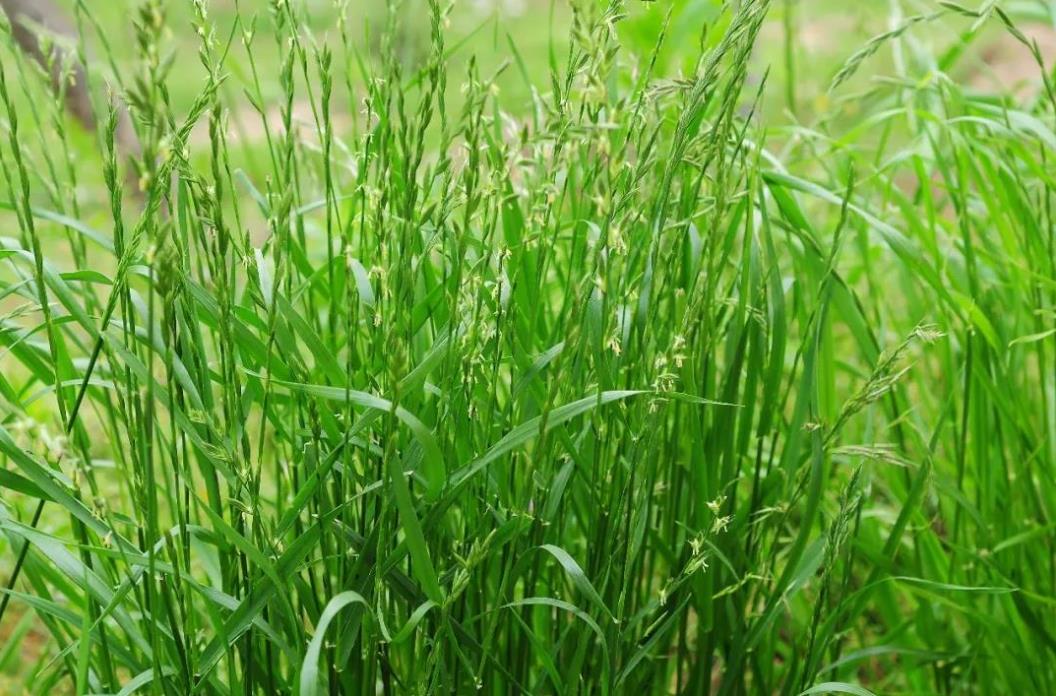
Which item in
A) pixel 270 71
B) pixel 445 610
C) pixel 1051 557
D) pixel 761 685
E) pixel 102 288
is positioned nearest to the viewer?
pixel 445 610

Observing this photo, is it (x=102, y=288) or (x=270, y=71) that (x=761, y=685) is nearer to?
(x=102, y=288)

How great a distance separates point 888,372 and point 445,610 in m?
0.48

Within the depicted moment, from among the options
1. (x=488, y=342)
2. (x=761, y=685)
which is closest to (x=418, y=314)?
(x=488, y=342)

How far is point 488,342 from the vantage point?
1.20 meters

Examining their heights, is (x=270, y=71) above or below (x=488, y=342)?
above

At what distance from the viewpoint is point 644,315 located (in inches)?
48.8

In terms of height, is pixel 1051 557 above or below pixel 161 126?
below

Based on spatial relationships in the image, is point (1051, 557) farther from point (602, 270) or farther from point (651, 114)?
point (602, 270)

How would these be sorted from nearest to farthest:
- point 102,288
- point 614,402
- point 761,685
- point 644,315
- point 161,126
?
point 161,126 < point 614,402 < point 644,315 < point 761,685 < point 102,288

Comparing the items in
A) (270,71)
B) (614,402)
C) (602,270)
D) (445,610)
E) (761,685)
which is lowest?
(761,685)

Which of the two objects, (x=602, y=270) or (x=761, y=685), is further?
(x=761, y=685)

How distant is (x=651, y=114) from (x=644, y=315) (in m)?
0.22

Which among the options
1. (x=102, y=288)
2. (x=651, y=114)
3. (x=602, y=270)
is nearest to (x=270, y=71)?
(x=102, y=288)

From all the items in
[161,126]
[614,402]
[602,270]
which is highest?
[161,126]
